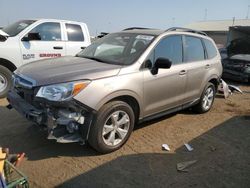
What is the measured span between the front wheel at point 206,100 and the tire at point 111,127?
2452 mm

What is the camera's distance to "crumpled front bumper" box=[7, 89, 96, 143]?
414cm

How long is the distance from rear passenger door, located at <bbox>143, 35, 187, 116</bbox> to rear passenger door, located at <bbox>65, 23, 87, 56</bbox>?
12.0 feet

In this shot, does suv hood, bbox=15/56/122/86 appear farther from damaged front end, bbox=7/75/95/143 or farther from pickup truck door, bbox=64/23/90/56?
pickup truck door, bbox=64/23/90/56

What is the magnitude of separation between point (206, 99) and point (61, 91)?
390 cm

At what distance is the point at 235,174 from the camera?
4285mm

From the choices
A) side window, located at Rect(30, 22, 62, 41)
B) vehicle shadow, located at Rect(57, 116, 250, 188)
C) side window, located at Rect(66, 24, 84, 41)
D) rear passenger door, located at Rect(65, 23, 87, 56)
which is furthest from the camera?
side window, located at Rect(66, 24, 84, 41)

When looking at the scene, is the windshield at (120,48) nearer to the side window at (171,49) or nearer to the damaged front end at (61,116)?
the side window at (171,49)

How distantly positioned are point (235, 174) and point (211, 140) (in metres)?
1.25

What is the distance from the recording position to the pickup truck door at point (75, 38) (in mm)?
8634

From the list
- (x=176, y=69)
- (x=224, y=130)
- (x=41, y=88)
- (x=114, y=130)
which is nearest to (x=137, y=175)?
(x=114, y=130)

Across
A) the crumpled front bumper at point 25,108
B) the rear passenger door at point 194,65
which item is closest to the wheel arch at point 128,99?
the crumpled front bumper at point 25,108

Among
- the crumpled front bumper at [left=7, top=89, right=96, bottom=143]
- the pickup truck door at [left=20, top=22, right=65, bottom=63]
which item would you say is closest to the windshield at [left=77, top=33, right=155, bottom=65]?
the crumpled front bumper at [left=7, top=89, right=96, bottom=143]

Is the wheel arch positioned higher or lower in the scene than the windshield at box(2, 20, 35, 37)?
lower

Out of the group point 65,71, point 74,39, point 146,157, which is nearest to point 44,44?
point 74,39
